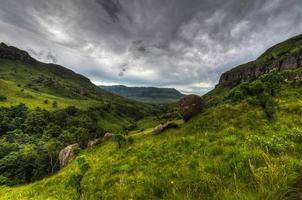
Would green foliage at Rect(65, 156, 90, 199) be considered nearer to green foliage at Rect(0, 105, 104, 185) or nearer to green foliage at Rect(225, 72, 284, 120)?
green foliage at Rect(225, 72, 284, 120)

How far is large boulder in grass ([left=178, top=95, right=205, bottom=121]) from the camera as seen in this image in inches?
1572

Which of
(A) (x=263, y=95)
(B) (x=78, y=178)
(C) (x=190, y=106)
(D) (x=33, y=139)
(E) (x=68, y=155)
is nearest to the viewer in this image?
(B) (x=78, y=178)

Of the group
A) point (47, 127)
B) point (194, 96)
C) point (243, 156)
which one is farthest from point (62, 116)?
point (243, 156)

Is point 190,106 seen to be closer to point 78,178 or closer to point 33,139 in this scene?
point 78,178

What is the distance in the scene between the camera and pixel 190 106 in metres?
40.2

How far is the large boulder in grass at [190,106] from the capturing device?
131 ft

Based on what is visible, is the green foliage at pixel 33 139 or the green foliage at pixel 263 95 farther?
the green foliage at pixel 33 139

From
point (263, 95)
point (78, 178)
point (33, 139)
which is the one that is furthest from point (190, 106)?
point (33, 139)

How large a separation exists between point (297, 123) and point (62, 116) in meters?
206

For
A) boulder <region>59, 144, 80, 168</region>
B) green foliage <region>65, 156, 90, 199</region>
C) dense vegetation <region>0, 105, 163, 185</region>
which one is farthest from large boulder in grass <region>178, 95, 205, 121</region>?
dense vegetation <region>0, 105, 163, 185</region>

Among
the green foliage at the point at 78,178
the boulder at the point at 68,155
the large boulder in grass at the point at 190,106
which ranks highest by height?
the large boulder in grass at the point at 190,106

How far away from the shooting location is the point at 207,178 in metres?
5.24

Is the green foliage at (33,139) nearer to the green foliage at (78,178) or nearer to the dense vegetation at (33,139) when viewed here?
the dense vegetation at (33,139)

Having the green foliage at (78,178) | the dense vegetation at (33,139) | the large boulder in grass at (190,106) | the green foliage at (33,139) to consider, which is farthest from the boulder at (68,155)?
the green foliage at (78,178)
